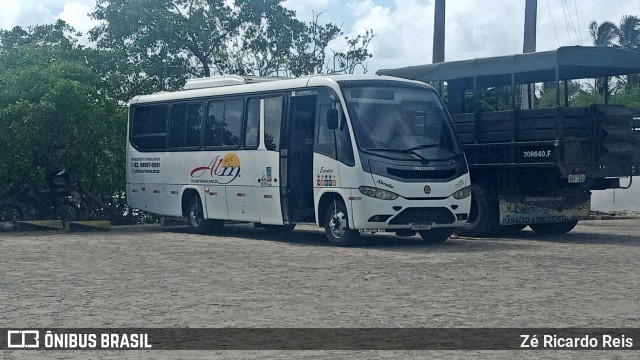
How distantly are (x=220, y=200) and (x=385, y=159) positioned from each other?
491 centimetres

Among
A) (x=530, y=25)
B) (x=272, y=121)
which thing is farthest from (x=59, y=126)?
(x=530, y=25)

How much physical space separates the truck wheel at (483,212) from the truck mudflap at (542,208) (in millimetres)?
189

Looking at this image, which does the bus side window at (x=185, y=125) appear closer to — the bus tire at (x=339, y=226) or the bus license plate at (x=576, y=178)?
the bus tire at (x=339, y=226)

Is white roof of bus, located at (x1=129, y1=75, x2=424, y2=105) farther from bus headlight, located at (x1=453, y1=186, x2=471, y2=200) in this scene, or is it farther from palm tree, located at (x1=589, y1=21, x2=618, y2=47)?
palm tree, located at (x1=589, y1=21, x2=618, y2=47)

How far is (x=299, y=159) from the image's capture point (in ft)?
65.2

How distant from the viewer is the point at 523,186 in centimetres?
2034

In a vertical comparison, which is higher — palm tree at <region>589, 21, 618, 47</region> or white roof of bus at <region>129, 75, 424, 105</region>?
palm tree at <region>589, 21, 618, 47</region>

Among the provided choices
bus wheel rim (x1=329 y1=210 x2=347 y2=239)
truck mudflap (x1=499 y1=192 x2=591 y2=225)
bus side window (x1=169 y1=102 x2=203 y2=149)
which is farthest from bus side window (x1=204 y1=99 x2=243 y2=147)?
truck mudflap (x1=499 y1=192 x2=591 y2=225)

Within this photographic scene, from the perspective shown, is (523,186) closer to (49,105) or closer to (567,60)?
(567,60)

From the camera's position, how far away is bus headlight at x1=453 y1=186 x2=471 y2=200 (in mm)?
18797

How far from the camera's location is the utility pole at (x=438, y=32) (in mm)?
33656

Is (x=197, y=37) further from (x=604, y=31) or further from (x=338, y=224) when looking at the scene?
(x=604, y=31)

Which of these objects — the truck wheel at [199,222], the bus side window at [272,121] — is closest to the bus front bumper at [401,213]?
the bus side window at [272,121]

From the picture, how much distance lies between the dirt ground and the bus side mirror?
1995 mm
